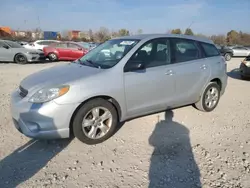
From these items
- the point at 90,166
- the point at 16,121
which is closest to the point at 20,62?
the point at 16,121

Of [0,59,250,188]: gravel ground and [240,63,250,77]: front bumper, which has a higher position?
[240,63,250,77]: front bumper

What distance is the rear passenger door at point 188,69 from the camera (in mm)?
4141

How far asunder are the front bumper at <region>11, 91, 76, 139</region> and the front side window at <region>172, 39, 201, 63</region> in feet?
7.14

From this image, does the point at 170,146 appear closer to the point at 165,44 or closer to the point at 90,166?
the point at 90,166

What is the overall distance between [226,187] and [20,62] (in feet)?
43.7

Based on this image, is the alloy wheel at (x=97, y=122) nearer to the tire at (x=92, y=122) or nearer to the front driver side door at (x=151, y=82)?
the tire at (x=92, y=122)

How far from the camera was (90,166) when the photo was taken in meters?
2.92

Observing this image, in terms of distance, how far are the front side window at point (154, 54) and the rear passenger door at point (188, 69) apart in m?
0.15

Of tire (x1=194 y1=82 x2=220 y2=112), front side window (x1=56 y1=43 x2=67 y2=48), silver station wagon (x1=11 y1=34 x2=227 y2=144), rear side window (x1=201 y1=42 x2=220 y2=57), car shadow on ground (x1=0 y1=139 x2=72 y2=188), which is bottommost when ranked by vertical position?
car shadow on ground (x1=0 y1=139 x2=72 y2=188)

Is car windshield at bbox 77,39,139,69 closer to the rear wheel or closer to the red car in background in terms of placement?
the red car in background

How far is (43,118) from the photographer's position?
303cm

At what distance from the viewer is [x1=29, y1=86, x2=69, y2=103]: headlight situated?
10.1ft

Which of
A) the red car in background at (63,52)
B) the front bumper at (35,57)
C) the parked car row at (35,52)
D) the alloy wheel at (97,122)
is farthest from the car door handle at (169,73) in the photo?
the red car in background at (63,52)

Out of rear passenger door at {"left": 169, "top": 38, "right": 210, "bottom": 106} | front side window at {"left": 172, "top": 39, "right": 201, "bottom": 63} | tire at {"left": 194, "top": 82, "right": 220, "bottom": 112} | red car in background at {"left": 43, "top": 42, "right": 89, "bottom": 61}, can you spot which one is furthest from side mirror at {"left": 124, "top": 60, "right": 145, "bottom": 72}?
red car in background at {"left": 43, "top": 42, "right": 89, "bottom": 61}
